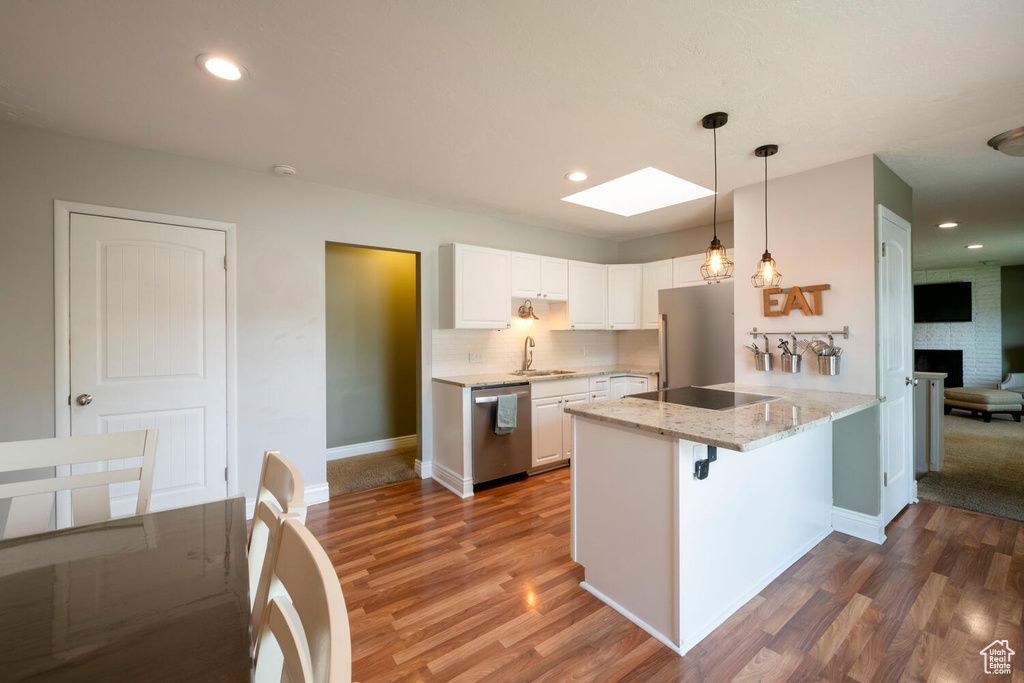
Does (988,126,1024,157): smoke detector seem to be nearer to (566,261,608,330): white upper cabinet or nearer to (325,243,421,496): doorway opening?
(566,261,608,330): white upper cabinet

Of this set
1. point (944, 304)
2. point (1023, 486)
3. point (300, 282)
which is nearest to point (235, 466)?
point (300, 282)

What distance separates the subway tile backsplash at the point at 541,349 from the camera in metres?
4.05

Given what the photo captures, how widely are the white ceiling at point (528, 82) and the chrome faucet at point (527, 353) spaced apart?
1972mm

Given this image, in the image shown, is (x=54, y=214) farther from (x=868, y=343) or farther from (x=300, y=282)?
(x=868, y=343)

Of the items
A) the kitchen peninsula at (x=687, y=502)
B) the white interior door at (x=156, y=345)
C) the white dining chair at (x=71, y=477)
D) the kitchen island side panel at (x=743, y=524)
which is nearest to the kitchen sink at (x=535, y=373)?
the kitchen peninsula at (x=687, y=502)

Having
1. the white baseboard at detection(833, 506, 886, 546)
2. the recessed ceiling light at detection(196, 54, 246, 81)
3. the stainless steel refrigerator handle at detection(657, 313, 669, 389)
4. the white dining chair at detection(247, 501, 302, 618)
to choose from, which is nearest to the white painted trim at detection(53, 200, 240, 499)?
the recessed ceiling light at detection(196, 54, 246, 81)

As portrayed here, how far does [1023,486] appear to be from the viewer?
11.4ft

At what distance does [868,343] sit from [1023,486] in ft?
7.74

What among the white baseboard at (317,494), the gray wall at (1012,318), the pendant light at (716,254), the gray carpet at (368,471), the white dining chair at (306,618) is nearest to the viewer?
the white dining chair at (306,618)

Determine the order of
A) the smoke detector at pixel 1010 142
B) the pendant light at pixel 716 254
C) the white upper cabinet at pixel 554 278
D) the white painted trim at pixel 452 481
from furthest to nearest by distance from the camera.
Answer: the white upper cabinet at pixel 554 278
the white painted trim at pixel 452 481
the smoke detector at pixel 1010 142
the pendant light at pixel 716 254

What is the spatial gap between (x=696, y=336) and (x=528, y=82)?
2601 millimetres

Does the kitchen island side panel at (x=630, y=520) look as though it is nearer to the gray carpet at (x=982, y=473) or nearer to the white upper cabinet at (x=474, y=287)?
the white upper cabinet at (x=474, y=287)

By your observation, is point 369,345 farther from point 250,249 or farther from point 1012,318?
point 1012,318

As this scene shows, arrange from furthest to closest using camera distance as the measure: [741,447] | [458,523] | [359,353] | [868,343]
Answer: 1. [359,353]
2. [458,523]
3. [868,343]
4. [741,447]
